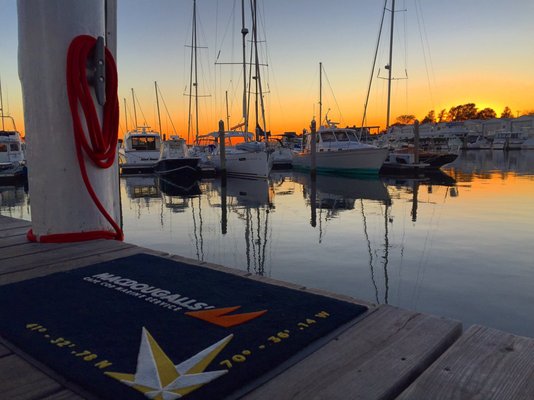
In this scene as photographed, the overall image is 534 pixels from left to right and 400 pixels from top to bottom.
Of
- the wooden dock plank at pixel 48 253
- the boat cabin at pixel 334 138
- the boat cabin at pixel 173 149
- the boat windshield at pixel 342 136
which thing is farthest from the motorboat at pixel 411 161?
the wooden dock plank at pixel 48 253

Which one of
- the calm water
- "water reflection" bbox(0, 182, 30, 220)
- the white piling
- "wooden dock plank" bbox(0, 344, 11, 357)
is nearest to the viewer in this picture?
"wooden dock plank" bbox(0, 344, 11, 357)

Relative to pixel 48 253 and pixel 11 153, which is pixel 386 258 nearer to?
pixel 48 253

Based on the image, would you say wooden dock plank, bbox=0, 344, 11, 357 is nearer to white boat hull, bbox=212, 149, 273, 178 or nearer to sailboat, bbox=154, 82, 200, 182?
white boat hull, bbox=212, 149, 273, 178

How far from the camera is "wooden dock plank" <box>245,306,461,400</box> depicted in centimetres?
140

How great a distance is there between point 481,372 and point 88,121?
3.32 metres

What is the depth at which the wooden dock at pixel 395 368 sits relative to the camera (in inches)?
54.6

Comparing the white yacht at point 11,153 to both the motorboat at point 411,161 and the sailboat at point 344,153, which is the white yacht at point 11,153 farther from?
the motorboat at point 411,161

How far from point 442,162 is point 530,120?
313 ft

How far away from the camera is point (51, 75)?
11.4 feet

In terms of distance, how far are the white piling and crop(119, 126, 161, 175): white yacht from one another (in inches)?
969

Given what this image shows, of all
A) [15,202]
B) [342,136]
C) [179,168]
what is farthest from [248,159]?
[15,202]

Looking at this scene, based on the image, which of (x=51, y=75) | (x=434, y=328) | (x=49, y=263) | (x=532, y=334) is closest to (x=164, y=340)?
(x=434, y=328)

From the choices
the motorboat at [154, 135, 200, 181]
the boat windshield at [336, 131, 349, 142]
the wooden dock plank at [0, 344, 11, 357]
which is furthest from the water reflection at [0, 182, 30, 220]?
the boat windshield at [336, 131, 349, 142]

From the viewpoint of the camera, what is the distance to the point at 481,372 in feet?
4.84
